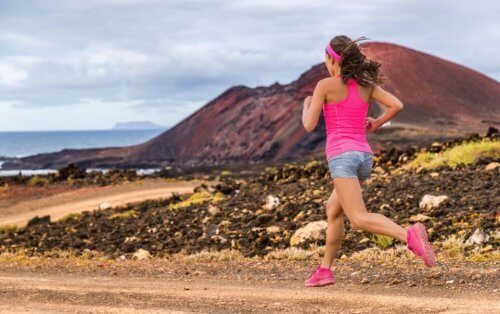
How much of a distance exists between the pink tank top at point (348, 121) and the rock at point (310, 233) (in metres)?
5.51

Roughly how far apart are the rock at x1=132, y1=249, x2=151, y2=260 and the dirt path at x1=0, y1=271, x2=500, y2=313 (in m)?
3.57

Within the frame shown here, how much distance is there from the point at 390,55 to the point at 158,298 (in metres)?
40.3

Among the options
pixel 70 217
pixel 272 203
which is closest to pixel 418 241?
pixel 272 203

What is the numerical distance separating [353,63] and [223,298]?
2.70 m

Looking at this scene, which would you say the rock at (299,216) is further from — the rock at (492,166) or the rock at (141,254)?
the rock at (492,166)

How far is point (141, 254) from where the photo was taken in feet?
45.4

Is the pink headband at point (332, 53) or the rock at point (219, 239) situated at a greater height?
the pink headband at point (332, 53)

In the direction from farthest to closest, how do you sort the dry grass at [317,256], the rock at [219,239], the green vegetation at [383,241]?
the rock at [219,239] → the green vegetation at [383,241] → the dry grass at [317,256]

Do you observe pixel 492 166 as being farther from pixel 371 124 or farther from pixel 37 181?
pixel 37 181

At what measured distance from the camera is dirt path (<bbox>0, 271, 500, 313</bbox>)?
7422 mm

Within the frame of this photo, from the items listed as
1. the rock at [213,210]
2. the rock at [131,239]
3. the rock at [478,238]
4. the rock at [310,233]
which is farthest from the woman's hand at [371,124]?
the rock at [213,210]

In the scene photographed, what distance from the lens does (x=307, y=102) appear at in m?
7.60

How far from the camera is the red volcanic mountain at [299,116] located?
44.0 meters

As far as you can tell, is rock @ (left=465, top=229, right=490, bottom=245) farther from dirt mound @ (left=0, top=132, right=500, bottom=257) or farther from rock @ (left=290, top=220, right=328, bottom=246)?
rock @ (left=290, top=220, right=328, bottom=246)
